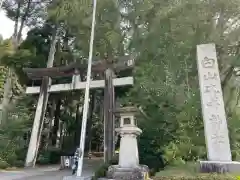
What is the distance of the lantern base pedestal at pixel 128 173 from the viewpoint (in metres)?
9.44

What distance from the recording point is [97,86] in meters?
15.7

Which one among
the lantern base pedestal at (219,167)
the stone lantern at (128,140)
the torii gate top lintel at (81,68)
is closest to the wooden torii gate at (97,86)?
the torii gate top lintel at (81,68)

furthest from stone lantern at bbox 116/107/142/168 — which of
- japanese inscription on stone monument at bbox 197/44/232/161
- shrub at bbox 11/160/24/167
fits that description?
shrub at bbox 11/160/24/167

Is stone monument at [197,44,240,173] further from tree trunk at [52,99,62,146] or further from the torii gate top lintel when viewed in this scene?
tree trunk at [52,99,62,146]

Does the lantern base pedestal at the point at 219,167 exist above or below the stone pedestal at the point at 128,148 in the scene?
below

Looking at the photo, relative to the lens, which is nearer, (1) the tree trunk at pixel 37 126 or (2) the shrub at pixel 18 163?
(1) the tree trunk at pixel 37 126

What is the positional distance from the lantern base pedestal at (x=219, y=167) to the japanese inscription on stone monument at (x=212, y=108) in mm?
505

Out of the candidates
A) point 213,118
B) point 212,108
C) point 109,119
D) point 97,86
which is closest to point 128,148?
point 213,118

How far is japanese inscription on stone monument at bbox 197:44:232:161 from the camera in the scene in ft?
32.1

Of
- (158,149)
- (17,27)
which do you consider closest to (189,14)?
(158,149)

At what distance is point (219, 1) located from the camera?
39.6 feet

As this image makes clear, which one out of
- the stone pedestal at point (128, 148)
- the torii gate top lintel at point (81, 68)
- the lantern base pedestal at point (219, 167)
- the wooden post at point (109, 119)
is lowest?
the lantern base pedestal at point (219, 167)

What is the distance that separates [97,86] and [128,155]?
21.1 feet

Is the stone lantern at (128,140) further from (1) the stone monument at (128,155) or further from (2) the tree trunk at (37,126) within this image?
(2) the tree trunk at (37,126)
